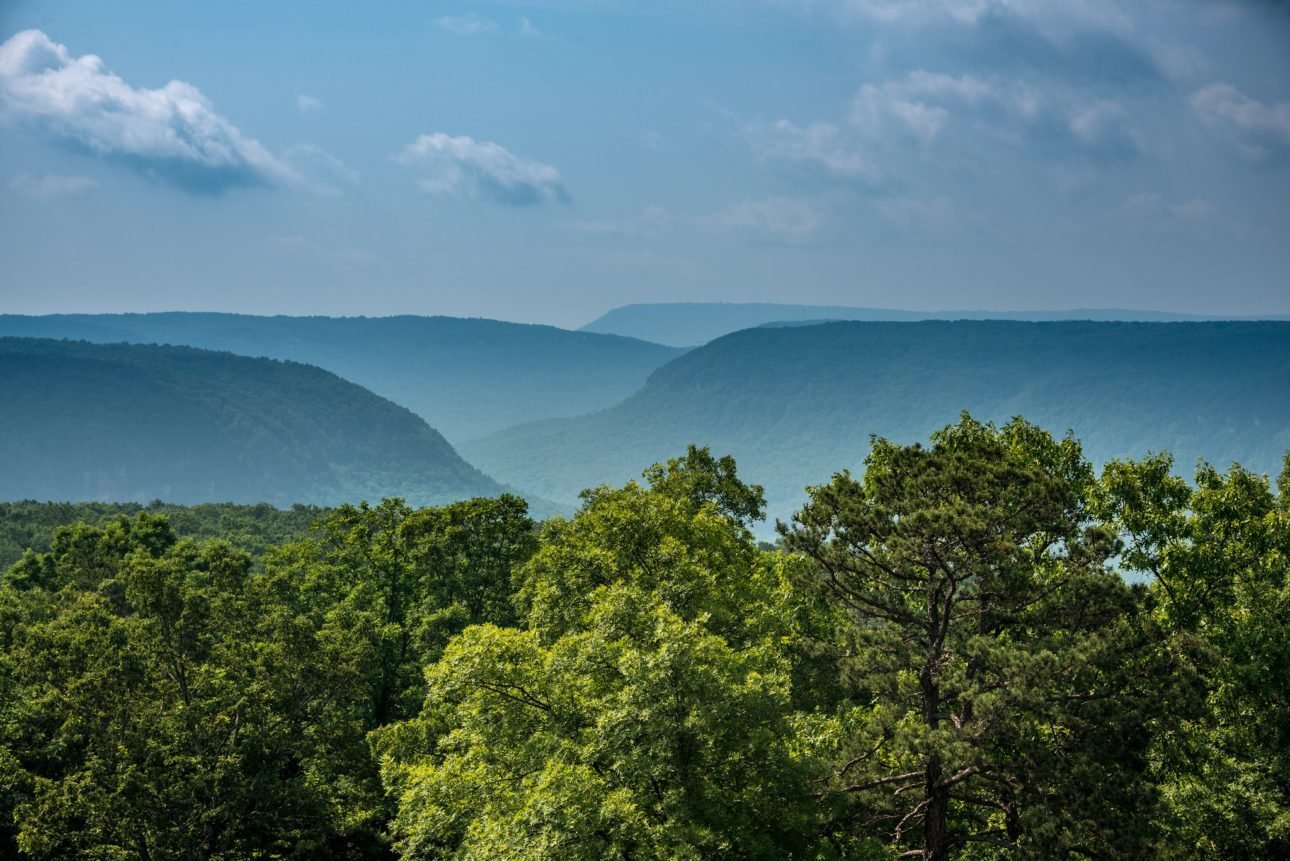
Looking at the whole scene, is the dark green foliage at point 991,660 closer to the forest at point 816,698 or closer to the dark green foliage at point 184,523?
the forest at point 816,698

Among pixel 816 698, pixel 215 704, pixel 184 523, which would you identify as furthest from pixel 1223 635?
pixel 184 523

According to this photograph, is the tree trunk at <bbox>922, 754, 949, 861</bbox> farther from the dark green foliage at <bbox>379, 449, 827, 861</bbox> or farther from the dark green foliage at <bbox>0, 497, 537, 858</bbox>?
the dark green foliage at <bbox>0, 497, 537, 858</bbox>

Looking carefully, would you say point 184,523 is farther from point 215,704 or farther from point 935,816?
point 935,816

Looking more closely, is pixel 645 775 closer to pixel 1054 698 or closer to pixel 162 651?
pixel 1054 698

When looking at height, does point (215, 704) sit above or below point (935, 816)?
below

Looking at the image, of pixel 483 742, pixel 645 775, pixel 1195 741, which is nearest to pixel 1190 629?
pixel 1195 741

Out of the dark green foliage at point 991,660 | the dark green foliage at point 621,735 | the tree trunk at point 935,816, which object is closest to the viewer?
the dark green foliage at point 991,660

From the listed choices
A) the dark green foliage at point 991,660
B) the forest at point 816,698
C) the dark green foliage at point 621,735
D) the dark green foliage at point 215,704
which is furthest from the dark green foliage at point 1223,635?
the dark green foliage at point 215,704

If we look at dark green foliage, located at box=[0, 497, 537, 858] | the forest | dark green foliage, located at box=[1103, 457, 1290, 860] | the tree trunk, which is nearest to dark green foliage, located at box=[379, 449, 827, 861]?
the forest
